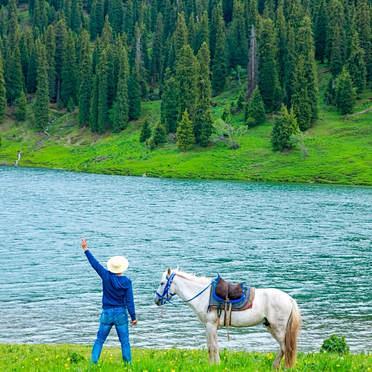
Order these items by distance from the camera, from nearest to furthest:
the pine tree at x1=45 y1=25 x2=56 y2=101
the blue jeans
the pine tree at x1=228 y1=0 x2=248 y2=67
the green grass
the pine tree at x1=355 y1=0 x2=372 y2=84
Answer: the green grass < the blue jeans < the pine tree at x1=355 y1=0 x2=372 y2=84 < the pine tree at x1=45 y1=25 x2=56 y2=101 < the pine tree at x1=228 y1=0 x2=248 y2=67

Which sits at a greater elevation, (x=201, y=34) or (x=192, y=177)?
(x=201, y=34)

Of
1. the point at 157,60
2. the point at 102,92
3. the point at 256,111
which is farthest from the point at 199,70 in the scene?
the point at 157,60

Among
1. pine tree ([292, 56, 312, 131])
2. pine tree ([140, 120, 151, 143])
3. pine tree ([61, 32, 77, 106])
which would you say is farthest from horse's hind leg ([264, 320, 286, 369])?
pine tree ([61, 32, 77, 106])

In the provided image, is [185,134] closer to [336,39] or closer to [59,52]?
[336,39]

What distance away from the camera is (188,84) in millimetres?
134875

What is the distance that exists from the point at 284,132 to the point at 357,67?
102 ft

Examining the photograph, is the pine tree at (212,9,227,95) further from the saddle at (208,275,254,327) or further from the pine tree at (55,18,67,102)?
the saddle at (208,275,254,327)

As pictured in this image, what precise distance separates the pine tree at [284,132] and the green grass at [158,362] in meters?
95.3

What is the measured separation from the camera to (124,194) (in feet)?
292

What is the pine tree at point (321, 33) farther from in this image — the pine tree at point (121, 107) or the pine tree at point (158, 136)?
the pine tree at point (158, 136)

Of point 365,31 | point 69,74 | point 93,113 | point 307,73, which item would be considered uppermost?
point 365,31

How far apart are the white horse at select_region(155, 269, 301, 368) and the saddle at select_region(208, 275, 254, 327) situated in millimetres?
115

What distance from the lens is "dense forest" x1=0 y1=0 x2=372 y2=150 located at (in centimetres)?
13050

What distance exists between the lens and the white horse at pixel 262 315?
17891 millimetres
